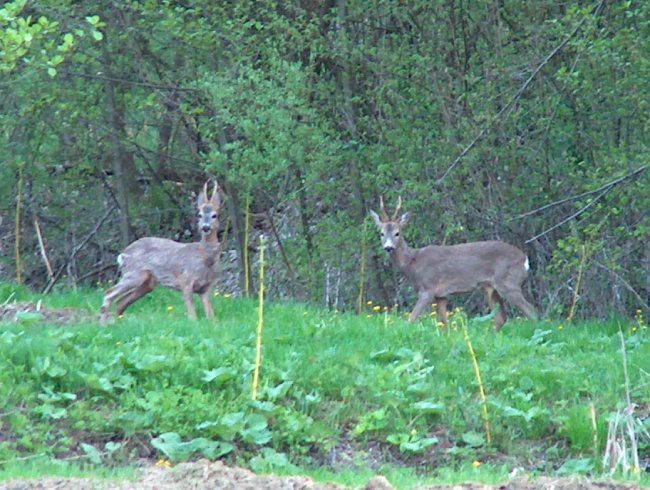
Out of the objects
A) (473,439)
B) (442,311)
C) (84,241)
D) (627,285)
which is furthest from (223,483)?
(84,241)

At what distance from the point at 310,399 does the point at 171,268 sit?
A: 3.61m

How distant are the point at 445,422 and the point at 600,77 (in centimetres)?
601

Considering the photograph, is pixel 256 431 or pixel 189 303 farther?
pixel 189 303

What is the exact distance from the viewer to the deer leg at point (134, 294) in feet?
43.9

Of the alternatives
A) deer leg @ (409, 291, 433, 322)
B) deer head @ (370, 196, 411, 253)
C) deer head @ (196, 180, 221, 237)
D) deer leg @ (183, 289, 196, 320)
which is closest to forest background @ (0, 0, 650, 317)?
deer head @ (370, 196, 411, 253)

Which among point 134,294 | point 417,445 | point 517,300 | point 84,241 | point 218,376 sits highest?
point 218,376

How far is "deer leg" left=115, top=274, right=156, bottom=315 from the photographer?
43.9 feet

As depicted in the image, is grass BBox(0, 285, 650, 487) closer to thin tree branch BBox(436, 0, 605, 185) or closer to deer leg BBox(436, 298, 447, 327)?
deer leg BBox(436, 298, 447, 327)

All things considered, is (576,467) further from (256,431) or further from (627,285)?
(627,285)

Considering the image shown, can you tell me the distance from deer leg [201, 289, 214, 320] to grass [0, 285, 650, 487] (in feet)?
2.88

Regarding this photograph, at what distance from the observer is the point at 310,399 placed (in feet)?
33.7

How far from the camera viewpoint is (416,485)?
8.11 m

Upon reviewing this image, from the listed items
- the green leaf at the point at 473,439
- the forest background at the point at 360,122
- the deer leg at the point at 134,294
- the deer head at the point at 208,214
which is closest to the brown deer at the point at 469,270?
the forest background at the point at 360,122

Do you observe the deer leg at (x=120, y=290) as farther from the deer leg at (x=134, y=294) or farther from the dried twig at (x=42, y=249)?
the dried twig at (x=42, y=249)
